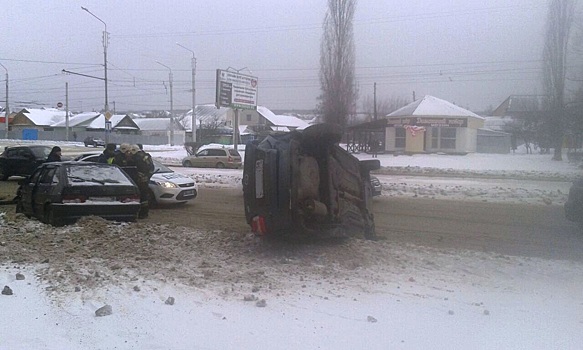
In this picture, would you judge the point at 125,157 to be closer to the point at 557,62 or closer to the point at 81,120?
the point at 557,62

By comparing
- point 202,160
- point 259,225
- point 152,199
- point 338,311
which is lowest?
point 338,311

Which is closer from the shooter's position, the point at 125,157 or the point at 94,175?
the point at 94,175

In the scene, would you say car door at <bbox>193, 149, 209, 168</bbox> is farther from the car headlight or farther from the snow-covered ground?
the snow-covered ground

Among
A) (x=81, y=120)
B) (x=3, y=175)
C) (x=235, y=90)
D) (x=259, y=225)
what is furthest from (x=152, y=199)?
(x=81, y=120)

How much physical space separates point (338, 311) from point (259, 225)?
2.78 metres

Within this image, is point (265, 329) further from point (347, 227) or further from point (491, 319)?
point (347, 227)

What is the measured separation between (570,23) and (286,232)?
6.92 m

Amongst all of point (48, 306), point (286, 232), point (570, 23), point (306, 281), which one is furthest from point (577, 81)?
point (48, 306)

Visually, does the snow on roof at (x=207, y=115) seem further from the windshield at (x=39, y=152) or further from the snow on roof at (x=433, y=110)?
the windshield at (x=39, y=152)

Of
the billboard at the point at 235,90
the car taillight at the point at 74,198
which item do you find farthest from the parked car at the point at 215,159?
the car taillight at the point at 74,198

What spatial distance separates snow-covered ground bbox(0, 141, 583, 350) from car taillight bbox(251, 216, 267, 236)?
2.20 feet

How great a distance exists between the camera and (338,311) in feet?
17.9

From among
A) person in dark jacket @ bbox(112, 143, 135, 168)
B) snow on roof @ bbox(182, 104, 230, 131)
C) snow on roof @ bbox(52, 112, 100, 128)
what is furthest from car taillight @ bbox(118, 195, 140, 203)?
snow on roof @ bbox(182, 104, 230, 131)

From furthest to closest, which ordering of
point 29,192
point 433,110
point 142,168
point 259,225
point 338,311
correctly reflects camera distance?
point 433,110
point 142,168
point 29,192
point 259,225
point 338,311
